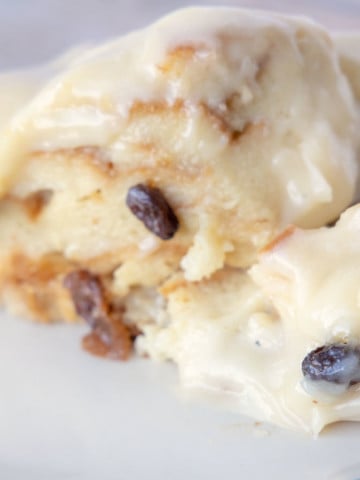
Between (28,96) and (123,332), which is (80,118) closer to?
(28,96)

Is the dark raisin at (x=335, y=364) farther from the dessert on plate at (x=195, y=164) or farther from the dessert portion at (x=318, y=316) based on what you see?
the dessert on plate at (x=195, y=164)

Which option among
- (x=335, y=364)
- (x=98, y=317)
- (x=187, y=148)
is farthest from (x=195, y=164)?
(x=335, y=364)

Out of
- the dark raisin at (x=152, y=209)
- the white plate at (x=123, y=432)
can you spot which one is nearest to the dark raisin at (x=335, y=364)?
the white plate at (x=123, y=432)

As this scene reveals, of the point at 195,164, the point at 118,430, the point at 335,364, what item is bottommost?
the point at 118,430

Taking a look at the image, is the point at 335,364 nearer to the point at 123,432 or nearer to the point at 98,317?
the point at 123,432

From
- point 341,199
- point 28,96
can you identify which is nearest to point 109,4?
point 28,96

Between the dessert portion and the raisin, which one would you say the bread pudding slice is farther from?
the dessert portion
